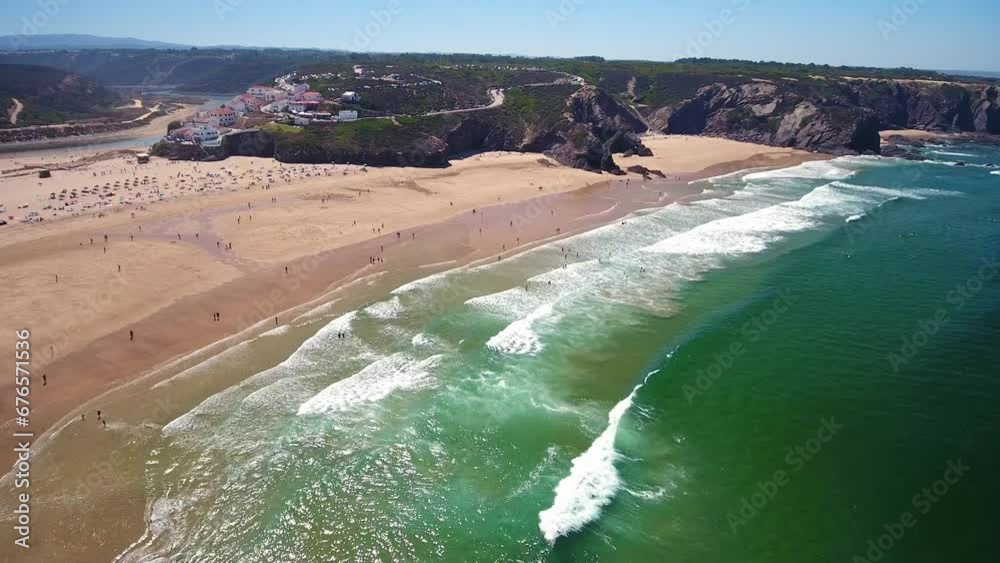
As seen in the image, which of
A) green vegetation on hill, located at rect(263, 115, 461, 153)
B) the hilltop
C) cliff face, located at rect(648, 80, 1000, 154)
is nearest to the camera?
green vegetation on hill, located at rect(263, 115, 461, 153)

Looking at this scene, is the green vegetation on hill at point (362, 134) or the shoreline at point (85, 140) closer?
the green vegetation on hill at point (362, 134)

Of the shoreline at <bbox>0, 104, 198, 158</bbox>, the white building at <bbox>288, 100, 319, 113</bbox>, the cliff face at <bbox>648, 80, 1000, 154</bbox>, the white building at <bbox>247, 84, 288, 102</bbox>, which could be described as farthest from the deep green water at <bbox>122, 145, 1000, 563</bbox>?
the shoreline at <bbox>0, 104, 198, 158</bbox>

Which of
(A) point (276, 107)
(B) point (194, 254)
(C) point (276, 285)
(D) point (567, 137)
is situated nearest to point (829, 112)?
(D) point (567, 137)

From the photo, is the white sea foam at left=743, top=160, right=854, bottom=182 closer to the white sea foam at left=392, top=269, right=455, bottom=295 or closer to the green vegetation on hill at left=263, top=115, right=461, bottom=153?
the green vegetation on hill at left=263, top=115, right=461, bottom=153

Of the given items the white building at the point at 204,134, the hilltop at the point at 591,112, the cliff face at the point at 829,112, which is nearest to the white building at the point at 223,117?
the hilltop at the point at 591,112

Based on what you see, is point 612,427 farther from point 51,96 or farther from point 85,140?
point 51,96

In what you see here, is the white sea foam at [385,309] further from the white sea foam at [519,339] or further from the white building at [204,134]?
the white building at [204,134]

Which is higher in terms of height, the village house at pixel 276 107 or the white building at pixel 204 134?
the village house at pixel 276 107
